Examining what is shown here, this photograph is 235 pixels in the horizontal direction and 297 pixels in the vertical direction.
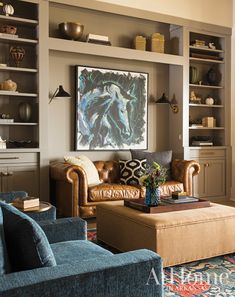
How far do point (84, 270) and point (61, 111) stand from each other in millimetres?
4054

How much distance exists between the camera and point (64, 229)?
2459 millimetres

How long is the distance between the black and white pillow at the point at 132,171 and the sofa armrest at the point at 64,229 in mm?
2656

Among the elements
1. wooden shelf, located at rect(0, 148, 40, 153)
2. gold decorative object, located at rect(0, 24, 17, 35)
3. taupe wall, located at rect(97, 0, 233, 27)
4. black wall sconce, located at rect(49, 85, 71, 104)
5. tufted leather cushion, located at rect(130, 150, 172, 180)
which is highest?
taupe wall, located at rect(97, 0, 233, 27)

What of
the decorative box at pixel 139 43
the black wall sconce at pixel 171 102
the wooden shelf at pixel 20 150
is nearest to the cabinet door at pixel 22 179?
the wooden shelf at pixel 20 150

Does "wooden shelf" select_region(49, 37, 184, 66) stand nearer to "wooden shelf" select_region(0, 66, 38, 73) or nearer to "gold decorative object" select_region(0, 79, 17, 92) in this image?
"wooden shelf" select_region(0, 66, 38, 73)

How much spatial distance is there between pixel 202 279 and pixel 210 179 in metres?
3.63

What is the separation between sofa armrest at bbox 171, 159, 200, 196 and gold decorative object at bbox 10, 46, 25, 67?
2742 millimetres

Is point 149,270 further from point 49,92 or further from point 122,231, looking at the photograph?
point 49,92

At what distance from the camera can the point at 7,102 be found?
4949 millimetres

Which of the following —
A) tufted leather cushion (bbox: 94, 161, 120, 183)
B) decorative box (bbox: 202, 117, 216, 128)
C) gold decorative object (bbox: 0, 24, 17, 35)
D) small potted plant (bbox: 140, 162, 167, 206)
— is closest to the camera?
small potted plant (bbox: 140, 162, 167, 206)

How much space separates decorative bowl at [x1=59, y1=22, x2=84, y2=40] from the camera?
503 cm

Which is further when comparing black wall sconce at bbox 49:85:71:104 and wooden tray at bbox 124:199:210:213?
black wall sconce at bbox 49:85:71:104

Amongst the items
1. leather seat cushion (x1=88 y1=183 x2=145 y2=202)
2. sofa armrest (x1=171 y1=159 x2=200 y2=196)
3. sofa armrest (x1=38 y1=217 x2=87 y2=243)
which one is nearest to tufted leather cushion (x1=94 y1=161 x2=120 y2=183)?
Answer: leather seat cushion (x1=88 y1=183 x2=145 y2=202)

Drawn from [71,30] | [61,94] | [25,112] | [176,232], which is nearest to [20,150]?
[25,112]
